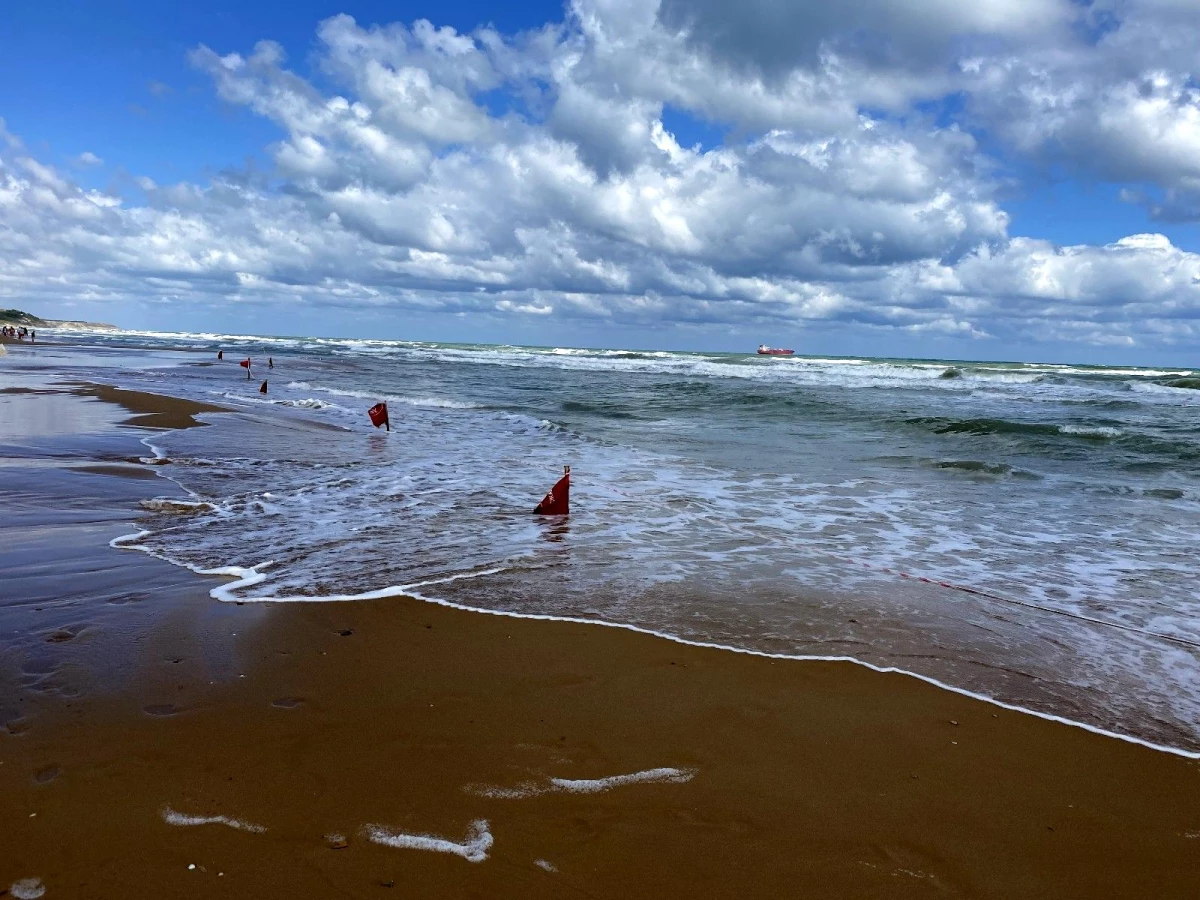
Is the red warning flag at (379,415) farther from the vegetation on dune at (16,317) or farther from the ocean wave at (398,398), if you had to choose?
the vegetation on dune at (16,317)

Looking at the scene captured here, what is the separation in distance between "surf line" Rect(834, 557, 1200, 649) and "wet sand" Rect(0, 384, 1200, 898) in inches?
79.3

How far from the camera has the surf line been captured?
17.3ft

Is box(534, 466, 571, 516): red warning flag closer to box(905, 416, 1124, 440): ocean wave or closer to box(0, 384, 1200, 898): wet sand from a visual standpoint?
box(0, 384, 1200, 898): wet sand

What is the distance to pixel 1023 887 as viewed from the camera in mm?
2701

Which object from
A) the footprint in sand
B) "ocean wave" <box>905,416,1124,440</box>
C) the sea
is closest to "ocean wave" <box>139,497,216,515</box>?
the sea

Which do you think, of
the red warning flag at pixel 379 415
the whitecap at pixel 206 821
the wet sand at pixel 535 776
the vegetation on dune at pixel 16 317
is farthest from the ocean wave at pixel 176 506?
the vegetation on dune at pixel 16 317

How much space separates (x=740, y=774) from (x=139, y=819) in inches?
93.1

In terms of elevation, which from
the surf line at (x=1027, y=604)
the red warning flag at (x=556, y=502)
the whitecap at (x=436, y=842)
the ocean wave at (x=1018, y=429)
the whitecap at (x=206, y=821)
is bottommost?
the whitecap at (x=436, y=842)

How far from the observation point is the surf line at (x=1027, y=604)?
5.27m

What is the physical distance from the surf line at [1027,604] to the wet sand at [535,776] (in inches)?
79.3

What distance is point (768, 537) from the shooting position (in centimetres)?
778

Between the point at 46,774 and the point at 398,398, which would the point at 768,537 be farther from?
the point at 398,398

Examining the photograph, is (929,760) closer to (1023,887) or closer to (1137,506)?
(1023,887)

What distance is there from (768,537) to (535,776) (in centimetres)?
503
